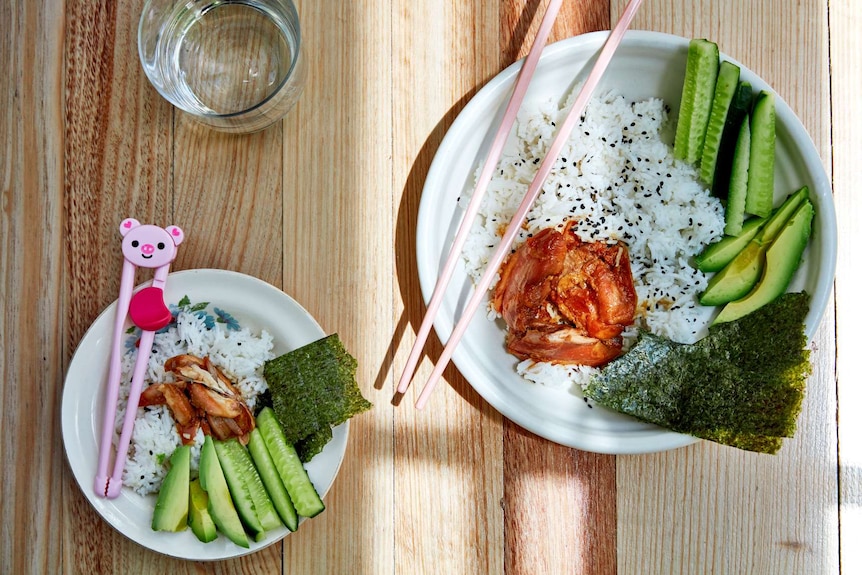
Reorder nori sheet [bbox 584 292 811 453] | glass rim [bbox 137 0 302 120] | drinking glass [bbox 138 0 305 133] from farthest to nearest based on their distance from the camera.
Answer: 1. drinking glass [bbox 138 0 305 133]
2. glass rim [bbox 137 0 302 120]
3. nori sheet [bbox 584 292 811 453]

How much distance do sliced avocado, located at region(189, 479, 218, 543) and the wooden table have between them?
261 millimetres

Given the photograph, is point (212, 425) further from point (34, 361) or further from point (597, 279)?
point (597, 279)

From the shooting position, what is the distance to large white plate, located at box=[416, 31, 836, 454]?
1.75m

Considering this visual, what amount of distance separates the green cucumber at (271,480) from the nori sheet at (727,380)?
2.69 feet

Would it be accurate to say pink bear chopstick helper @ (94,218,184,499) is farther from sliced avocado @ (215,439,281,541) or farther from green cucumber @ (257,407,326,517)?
green cucumber @ (257,407,326,517)

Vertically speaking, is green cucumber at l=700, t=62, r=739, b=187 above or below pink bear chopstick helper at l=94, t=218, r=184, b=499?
above

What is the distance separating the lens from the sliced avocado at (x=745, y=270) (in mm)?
1817

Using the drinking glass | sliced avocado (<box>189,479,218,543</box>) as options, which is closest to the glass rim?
the drinking glass

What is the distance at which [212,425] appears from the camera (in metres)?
1.78

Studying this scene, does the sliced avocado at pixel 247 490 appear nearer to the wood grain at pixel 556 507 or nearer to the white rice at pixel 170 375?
the white rice at pixel 170 375

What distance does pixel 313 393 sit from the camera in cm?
177

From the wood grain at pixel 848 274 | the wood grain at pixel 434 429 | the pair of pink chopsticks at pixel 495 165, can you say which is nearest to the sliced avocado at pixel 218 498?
the wood grain at pixel 434 429

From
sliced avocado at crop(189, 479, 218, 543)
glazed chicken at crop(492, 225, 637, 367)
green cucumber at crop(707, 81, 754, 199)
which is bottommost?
sliced avocado at crop(189, 479, 218, 543)

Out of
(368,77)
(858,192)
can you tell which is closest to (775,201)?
(858,192)
